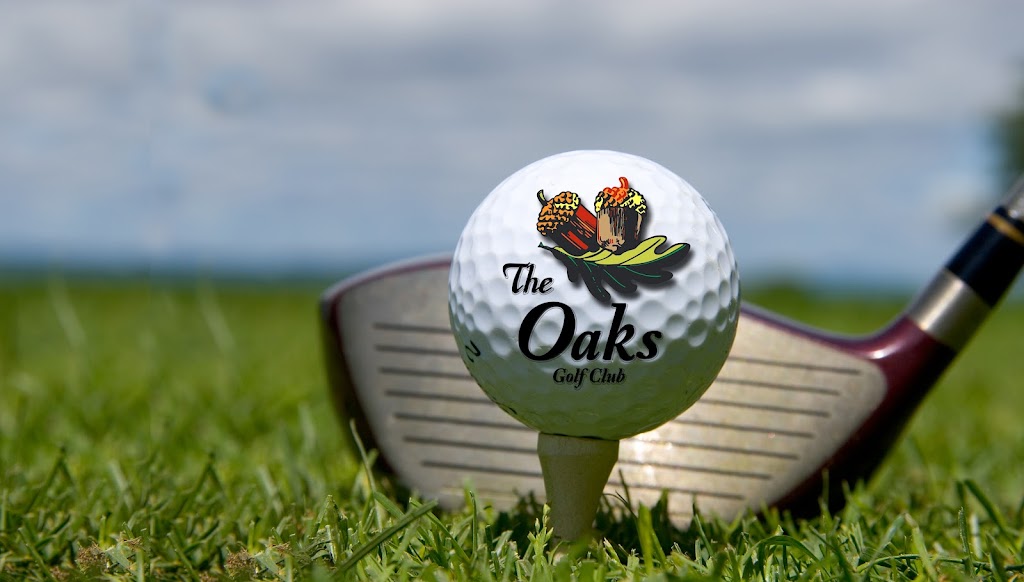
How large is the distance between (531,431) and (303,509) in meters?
0.81

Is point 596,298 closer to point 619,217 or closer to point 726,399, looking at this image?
point 619,217

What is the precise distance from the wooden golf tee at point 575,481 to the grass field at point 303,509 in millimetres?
85

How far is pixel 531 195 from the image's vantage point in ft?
7.66

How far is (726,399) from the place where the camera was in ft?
9.96

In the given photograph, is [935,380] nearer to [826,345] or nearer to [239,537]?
[826,345]

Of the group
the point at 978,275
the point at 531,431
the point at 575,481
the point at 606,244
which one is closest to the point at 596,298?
the point at 606,244

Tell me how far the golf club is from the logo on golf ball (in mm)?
955

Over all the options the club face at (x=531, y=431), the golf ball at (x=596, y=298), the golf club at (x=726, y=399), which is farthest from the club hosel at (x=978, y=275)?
the golf ball at (x=596, y=298)

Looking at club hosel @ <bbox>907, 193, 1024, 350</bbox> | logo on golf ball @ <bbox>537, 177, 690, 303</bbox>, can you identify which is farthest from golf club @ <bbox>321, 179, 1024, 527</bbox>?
logo on golf ball @ <bbox>537, 177, 690, 303</bbox>

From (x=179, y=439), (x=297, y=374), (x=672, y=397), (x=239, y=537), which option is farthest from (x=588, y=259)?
(x=297, y=374)

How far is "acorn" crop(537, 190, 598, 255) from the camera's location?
2.17 meters

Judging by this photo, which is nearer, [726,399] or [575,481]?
[575,481]

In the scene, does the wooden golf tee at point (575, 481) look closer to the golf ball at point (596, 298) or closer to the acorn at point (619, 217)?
the golf ball at point (596, 298)

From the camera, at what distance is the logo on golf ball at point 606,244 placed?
216cm
